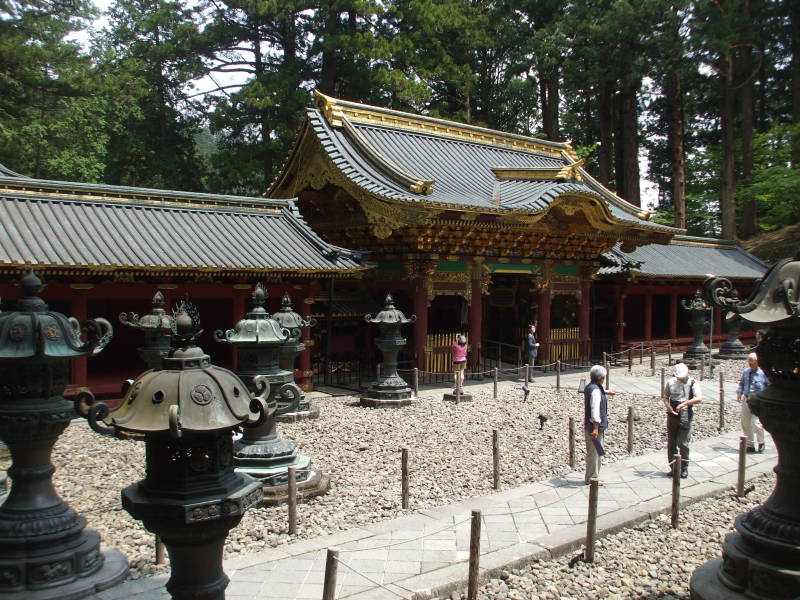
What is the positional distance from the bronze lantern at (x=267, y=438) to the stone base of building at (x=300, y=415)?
3737mm

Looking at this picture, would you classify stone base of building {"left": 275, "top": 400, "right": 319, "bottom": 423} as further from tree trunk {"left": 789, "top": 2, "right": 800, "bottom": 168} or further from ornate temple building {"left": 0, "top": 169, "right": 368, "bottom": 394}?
tree trunk {"left": 789, "top": 2, "right": 800, "bottom": 168}

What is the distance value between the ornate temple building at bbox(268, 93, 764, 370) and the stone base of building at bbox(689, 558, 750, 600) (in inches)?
441

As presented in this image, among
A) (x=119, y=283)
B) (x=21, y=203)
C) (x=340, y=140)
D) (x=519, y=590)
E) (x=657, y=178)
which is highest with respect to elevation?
(x=657, y=178)

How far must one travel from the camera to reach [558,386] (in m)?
17.3

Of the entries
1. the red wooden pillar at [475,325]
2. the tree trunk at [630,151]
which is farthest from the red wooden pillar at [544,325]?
the tree trunk at [630,151]

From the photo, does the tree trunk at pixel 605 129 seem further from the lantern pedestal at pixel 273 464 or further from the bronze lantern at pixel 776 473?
the bronze lantern at pixel 776 473

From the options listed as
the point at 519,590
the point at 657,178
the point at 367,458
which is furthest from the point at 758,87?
the point at 519,590

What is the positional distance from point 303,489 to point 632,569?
13.3ft

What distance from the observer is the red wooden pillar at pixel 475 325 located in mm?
19203

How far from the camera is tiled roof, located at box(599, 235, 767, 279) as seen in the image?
77.2 feet

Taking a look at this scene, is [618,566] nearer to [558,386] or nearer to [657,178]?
[558,386]

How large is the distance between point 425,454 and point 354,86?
2444 cm

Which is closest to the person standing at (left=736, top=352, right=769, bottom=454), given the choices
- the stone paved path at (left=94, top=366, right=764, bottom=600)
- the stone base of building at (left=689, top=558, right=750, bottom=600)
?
the stone paved path at (left=94, top=366, right=764, bottom=600)

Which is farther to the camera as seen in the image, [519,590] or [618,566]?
[618,566]
